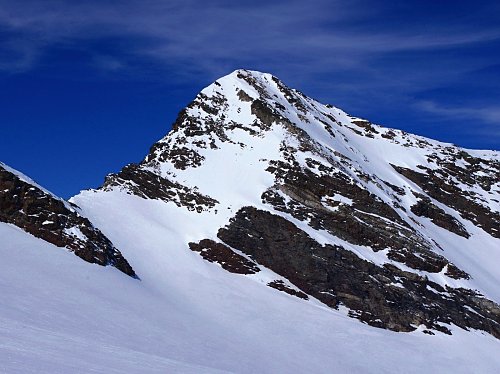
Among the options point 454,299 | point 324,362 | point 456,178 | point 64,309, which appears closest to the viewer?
point 64,309

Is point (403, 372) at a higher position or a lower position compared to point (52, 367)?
higher

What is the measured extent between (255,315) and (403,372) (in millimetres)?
9708

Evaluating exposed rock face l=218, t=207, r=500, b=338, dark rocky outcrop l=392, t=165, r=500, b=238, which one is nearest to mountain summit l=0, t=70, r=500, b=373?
exposed rock face l=218, t=207, r=500, b=338

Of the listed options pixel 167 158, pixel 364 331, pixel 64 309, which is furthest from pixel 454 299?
pixel 64 309

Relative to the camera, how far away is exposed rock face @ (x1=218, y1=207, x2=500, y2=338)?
44812mm

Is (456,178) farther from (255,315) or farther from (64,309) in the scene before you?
(64,309)

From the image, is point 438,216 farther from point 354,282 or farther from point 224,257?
point 224,257

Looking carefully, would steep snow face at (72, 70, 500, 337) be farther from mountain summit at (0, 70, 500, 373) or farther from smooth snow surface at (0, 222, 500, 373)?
smooth snow surface at (0, 222, 500, 373)

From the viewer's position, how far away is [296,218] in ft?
168

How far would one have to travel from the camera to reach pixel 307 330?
38406mm

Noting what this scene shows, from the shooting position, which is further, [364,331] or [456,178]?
[456,178]

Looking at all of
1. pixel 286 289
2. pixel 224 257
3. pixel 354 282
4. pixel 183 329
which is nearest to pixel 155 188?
pixel 224 257

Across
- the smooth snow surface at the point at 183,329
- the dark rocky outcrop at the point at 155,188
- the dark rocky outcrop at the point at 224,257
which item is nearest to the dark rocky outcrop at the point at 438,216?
the smooth snow surface at the point at 183,329

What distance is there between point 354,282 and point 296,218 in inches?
314
